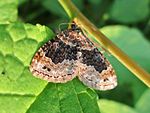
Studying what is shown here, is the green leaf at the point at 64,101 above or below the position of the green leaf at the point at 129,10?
above

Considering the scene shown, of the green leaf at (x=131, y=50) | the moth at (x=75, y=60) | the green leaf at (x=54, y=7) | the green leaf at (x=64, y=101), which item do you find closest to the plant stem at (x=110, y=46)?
the moth at (x=75, y=60)

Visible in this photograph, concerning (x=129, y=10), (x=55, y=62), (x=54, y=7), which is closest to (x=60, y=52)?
(x=55, y=62)

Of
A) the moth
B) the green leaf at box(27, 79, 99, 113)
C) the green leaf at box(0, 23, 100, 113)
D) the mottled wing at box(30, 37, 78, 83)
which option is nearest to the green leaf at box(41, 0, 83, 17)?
the moth

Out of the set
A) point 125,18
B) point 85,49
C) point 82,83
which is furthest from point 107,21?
point 82,83

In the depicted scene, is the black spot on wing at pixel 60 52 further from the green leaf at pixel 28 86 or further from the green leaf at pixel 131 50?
the green leaf at pixel 131 50

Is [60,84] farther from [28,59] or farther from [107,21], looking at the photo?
[107,21]

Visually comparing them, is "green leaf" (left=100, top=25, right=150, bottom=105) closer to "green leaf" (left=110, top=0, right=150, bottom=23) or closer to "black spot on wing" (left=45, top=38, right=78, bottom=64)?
"green leaf" (left=110, top=0, right=150, bottom=23)
